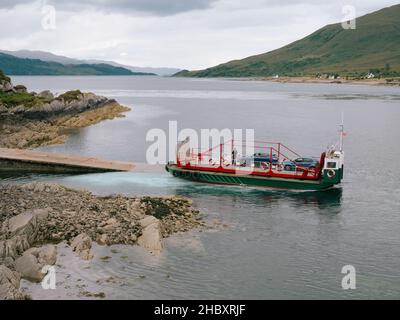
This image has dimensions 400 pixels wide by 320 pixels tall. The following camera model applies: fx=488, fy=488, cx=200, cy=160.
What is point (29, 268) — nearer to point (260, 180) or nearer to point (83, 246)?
point (83, 246)

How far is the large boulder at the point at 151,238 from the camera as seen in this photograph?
36.1m

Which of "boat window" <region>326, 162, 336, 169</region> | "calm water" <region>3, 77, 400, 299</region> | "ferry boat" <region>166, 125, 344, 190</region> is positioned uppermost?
"boat window" <region>326, 162, 336, 169</region>

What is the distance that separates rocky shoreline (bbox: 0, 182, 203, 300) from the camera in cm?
3212

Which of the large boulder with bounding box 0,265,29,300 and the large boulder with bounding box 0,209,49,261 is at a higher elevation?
the large boulder with bounding box 0,209,49,261

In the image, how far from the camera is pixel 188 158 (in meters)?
61.5

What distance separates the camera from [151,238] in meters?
36.6

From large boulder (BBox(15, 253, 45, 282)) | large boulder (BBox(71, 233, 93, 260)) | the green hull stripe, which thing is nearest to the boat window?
Result: the green hull stripe

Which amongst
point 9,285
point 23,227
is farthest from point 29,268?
point 23,227

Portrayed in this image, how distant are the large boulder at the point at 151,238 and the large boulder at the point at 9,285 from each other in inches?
378

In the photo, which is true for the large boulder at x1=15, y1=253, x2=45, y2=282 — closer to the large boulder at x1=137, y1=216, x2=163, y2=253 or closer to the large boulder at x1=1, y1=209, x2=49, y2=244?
the large boulder at x1=1, y1=209, x2=49, y2=244

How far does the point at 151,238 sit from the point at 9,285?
11324mm

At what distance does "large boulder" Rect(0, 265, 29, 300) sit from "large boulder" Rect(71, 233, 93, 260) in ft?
17.3

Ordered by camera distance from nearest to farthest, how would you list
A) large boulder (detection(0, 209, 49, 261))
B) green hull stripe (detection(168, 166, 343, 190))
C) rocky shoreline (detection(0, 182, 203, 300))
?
rocky shoreline (detection(0, 182, 203, 300))
large boulder (detection(0, 209, 49, 261))
green hull stripe (detection(168, 166, 343, 190))
